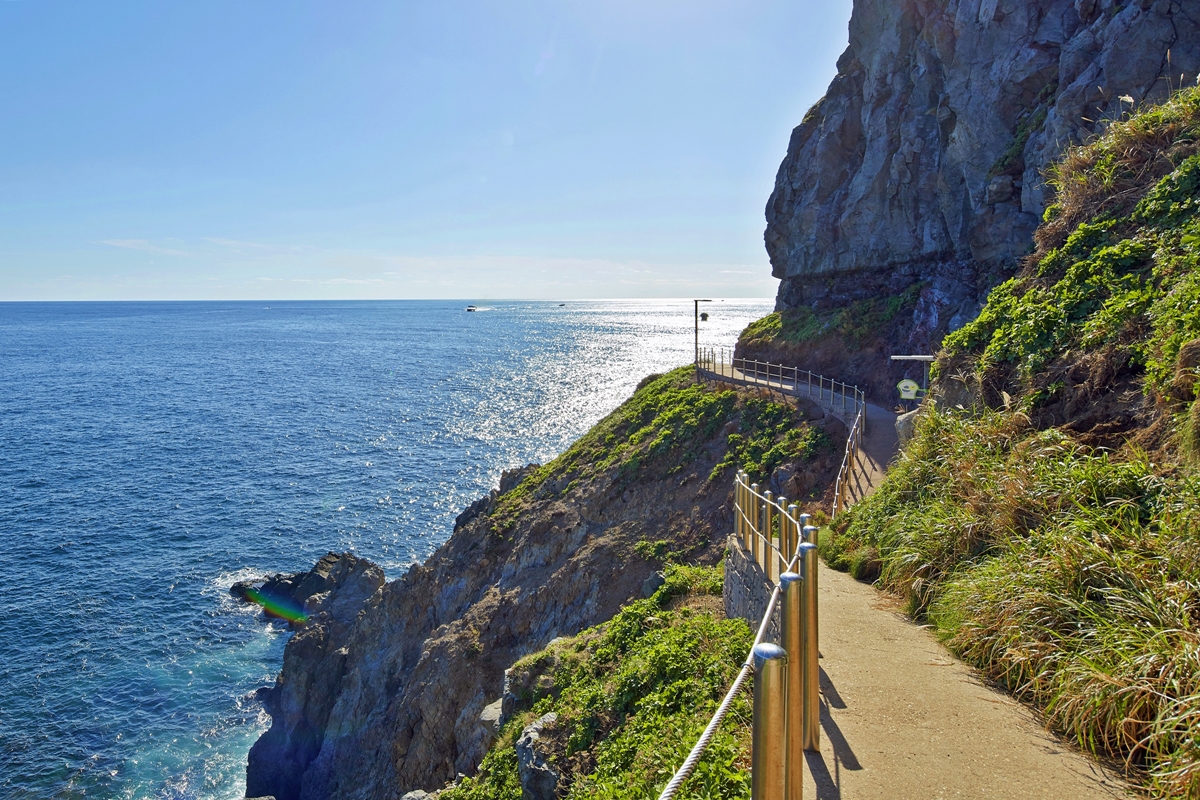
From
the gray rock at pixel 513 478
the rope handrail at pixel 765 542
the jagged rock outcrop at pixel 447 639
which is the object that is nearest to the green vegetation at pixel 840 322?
the rope handrail at pixel 765 542

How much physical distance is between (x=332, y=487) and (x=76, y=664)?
Answer: 65.5 feet

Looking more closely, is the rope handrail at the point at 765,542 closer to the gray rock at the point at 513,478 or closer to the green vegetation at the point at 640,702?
the green vegetation at the point at 640,702

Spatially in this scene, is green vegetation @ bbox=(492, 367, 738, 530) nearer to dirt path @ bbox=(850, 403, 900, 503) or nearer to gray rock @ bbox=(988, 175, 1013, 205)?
dirt path @ bbox=(850, 403, 900, 503)

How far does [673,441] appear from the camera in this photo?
2745cm

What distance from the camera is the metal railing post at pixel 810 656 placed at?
510cm

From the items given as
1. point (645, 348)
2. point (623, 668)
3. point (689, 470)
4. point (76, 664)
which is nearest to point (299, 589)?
point (76, 664)

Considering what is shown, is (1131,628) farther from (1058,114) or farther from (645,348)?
(645,348)

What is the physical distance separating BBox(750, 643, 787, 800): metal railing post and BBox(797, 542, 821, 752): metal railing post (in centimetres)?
195

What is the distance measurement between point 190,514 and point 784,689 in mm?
47524

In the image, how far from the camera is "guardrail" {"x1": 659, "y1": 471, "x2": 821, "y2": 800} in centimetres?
301

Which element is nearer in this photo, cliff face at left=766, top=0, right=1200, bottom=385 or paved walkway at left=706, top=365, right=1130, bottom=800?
paved walkway at left=706, top=365, right=1130, bottom=800

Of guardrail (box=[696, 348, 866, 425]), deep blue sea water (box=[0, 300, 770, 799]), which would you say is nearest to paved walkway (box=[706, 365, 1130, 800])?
guardrail (box=[696, 348, 866, 425])

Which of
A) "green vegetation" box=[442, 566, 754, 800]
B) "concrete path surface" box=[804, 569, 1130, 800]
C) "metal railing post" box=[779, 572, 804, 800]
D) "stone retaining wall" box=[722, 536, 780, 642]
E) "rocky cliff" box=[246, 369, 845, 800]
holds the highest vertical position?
"metal railing post" box=[779, 572, 804, 800]

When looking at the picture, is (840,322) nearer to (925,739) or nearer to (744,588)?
(744,588)
